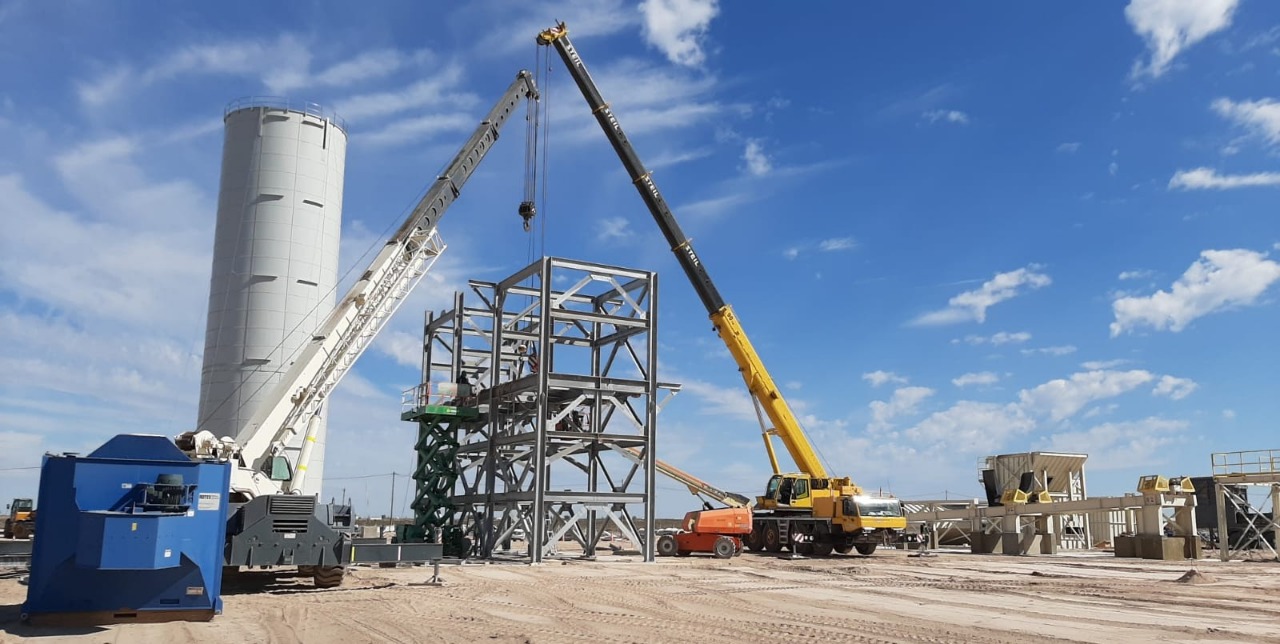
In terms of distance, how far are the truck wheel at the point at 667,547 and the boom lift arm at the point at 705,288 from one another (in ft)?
16.6

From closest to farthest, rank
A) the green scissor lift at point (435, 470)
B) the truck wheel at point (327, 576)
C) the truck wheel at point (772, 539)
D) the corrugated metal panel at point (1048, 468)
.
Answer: the truck wheel at point (327, 576) → the green scissor lift at point (435, 470) → the truck wheel at point (772, 539) → the corrugated metal panel at point (1048, 468)

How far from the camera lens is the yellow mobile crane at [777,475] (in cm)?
3316

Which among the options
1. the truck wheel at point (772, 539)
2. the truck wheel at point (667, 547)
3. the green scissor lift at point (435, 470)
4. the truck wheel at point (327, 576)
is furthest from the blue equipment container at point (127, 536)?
the truck wheel at point (772, 539)

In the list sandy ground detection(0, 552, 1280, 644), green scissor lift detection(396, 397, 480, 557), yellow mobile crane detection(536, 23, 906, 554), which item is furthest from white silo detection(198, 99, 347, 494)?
sandy ground detection(0, 552, 1280, 644)

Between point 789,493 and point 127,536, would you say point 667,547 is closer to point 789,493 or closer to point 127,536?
point 789,493

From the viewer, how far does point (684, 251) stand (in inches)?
1407

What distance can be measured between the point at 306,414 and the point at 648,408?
10.1m

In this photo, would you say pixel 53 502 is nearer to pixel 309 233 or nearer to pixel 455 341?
pixel 455 341

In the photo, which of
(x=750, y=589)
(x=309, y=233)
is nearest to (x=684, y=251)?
(x=309, y=233)

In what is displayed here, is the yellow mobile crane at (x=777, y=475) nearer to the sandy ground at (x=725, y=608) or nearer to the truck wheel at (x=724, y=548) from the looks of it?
the truck wheel at (x=724, y=548)

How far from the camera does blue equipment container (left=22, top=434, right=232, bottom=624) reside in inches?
449

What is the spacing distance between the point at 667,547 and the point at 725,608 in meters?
18.1

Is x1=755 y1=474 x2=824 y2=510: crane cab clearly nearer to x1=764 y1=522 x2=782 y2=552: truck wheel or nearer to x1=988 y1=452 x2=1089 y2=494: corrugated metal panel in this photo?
x1=764 y1=522 x2=782 y2=552: truck wheel

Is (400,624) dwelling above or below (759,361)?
below
